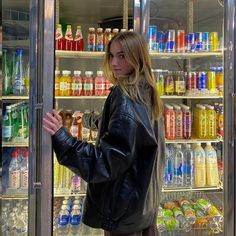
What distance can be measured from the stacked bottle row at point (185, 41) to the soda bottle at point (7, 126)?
1091 mm

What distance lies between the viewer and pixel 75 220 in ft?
7.84

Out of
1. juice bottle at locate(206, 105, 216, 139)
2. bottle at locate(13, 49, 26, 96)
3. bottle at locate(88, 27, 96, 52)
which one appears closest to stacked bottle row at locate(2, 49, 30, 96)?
bottle at locate(13, 49, 26, 96)

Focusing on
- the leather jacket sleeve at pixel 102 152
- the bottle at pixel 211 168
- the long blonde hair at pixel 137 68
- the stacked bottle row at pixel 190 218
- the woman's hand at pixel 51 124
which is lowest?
the stacked bottle row at pixel 190 218

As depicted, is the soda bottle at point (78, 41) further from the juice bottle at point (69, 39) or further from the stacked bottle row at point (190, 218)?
the stacked bottle row at point (190, 218)

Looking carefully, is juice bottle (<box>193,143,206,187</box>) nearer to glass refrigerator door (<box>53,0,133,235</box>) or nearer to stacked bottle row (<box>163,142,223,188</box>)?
stacked bottle row (<box>163,142,223,188</box>)

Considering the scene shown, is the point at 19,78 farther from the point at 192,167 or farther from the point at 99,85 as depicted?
the point at 192,167

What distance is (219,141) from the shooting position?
2.48 metres

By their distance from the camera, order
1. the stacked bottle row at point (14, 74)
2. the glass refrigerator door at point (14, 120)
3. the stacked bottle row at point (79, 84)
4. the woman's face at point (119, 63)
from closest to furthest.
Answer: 1. the woman's face at point (119, 63)
2. the glass refrigerator door at point (14, 120)
3. the stacked bottle row at point (14, 74)
4. the stacked bottle row at point (79, 84)

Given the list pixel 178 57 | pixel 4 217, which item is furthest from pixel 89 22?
pixel 4 217

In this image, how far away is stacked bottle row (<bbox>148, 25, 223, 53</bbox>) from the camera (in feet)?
7.97

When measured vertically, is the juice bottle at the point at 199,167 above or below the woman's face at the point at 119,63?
below

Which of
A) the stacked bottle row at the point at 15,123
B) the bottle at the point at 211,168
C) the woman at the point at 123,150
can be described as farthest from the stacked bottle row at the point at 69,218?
the woman at the point at 123,150

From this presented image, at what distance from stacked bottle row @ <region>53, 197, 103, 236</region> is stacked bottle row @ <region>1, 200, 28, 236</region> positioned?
0.36 m

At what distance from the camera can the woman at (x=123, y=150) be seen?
1.25 meters
